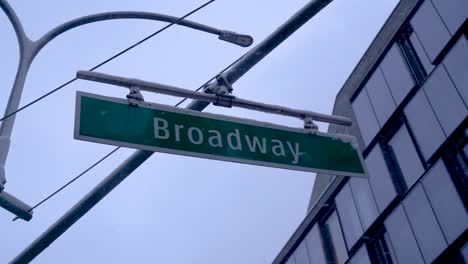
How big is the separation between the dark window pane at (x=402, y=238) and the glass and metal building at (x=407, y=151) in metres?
0.03

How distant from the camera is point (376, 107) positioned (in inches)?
661

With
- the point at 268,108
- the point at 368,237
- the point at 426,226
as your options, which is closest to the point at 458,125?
the point at 426,226

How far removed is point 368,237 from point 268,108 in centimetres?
1268

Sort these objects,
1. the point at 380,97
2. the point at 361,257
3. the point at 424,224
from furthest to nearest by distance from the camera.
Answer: the point at 380,97
the point at 361,257
the point at 424,224

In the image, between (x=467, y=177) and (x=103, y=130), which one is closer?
(x=103, y=130)

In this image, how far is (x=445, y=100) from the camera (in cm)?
1332

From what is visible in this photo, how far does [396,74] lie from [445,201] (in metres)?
5.12

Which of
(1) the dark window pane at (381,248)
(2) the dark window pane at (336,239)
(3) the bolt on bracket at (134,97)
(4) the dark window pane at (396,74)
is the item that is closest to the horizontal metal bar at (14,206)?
(3) the bolt on bracket at (134,97)

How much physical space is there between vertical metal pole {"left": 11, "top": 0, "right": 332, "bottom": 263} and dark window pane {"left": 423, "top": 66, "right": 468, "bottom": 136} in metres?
9.99

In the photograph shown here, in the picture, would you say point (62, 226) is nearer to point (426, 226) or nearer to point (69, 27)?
point (69, 27)

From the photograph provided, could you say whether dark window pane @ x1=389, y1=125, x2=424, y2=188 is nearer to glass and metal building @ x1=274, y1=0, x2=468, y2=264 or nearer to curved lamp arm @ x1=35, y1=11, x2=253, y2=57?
glass and metal building @ x1=274, y1=0, x2=468, y2=264

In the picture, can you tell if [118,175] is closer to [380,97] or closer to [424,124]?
[424,124]

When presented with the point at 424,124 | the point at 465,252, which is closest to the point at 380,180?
the point at 424,124

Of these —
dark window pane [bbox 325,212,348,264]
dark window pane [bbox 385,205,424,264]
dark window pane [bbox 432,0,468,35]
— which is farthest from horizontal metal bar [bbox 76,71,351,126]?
dark window pane [bbox 325,212,348,264]
